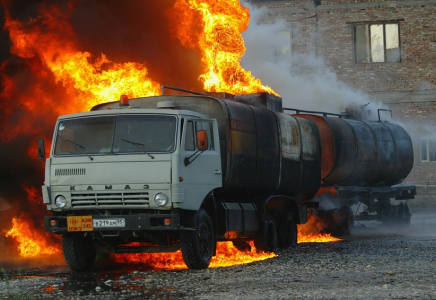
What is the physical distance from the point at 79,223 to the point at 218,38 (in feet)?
29.0

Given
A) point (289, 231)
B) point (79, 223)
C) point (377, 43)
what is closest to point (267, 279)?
point (79, 223)

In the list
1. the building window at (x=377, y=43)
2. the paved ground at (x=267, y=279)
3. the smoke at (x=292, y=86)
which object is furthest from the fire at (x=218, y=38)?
the building window at (x=377, y=43)

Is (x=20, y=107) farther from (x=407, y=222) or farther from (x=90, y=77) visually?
(x=407, y=222)

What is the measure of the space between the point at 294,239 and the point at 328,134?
4379 millimetres

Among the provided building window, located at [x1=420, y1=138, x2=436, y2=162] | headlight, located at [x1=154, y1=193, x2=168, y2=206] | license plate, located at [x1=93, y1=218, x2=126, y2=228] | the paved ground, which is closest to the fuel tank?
the paved ground

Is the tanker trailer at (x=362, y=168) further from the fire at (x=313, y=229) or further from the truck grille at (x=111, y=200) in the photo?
the truck grille at (x=111, y=200)

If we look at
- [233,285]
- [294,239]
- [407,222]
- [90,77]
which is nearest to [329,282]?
[233,285]

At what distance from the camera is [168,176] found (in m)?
12.1

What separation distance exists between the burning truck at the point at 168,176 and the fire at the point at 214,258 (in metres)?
0.23

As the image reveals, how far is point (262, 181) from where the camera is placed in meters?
15.7

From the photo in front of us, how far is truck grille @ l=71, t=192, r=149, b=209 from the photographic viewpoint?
12125mm

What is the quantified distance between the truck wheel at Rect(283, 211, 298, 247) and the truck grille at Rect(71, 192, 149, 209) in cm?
574

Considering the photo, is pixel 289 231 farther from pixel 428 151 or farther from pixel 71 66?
pixel 428 151

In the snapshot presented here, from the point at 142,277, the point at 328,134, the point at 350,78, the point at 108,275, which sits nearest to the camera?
the point at 142,277
